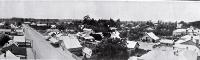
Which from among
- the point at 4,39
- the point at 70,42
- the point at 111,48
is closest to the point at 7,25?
the point at 4,39

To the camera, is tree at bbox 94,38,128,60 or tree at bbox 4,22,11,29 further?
tree at bbox 94,38,128,60

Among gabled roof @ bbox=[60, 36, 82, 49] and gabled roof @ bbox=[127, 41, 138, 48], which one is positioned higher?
gabled roof @ bbox=[127, 41, 138, 48]

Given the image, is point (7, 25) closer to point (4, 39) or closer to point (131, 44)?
point (4, 39)

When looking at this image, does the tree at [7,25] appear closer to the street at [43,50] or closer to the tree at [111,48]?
the street at [43,50]

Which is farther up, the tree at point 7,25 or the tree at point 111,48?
the tree at point 7,25

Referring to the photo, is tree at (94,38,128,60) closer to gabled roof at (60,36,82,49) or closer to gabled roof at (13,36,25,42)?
gabled roof at (60,36,82,49)

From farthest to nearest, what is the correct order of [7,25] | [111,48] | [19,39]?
[111,48]
[19,39]
[7,25]

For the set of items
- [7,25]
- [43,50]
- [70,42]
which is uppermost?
[7,25]

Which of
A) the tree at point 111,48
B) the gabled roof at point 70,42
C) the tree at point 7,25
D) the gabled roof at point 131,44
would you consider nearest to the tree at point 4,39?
the tree at point 7,25

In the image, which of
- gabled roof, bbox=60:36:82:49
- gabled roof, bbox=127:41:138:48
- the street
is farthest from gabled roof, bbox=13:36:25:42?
gabled roof, bbox=127:41:138:48

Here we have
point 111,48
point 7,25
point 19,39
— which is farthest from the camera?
point 111,48

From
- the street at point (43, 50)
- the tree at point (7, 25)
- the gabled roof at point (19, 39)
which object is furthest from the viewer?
the street at point (43, 50)
